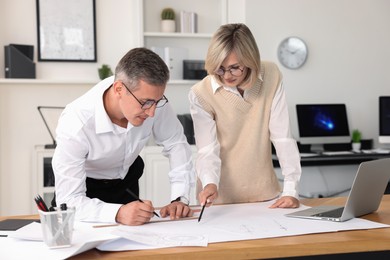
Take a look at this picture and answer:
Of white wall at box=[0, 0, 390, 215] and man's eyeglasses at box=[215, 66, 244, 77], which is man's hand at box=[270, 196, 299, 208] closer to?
man's eyeglasses at box=[215, 66, 244, 77]

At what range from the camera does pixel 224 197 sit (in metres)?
2.57

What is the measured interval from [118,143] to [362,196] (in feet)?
2.88

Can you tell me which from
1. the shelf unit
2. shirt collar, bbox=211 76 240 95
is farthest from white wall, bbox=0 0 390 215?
shirt collar, bbox=211 76 240 95

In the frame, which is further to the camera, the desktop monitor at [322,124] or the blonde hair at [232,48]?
the desktop monitor at [322,124]

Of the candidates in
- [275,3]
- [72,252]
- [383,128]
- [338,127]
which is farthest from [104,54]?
[72,252]

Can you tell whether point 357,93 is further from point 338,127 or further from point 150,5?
point 150,5

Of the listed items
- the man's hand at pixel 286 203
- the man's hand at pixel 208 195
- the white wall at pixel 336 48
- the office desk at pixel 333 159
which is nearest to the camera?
the man's hand at pixel 208 195

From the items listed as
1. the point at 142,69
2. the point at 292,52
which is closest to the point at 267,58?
the point at 292,52

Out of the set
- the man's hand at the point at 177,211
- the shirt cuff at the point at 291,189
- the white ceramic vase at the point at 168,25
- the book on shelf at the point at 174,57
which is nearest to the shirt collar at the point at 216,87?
the shirt cuff at the point at 291,189

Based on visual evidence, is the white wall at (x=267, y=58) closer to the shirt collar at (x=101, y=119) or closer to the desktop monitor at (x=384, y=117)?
the desktop monitor at (x=384, y=117)

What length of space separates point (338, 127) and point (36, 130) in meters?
2.63

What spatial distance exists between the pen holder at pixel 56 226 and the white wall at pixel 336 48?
3860 mm

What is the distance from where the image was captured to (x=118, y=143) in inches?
86.7

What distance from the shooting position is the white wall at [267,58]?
5078mm
